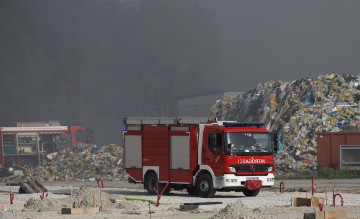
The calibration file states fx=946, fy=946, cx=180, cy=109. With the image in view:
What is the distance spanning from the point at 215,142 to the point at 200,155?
2.54 feet

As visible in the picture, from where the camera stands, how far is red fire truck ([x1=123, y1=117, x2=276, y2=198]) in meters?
27.5

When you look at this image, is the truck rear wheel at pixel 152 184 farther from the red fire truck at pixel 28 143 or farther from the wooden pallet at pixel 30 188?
the red fire truck at pixel 28 143

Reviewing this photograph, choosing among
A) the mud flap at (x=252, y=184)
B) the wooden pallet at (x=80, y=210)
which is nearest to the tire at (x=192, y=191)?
the mud flap at (x=252, y=184)

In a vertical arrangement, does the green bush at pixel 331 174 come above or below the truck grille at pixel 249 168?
below

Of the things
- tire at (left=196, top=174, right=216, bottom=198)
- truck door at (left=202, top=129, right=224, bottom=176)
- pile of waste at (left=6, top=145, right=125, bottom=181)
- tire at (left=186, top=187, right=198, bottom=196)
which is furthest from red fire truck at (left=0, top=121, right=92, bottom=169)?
truck door at (left=202, top=129, right=224, bottom=176)

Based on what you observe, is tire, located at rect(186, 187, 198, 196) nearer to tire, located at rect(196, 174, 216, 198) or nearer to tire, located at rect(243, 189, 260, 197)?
tire, located at rect(196, 174, 216, 198)

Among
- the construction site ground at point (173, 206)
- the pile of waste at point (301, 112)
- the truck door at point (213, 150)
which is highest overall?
the pile of waste at point (301, 112)

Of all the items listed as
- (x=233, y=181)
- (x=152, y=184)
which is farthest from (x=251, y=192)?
(x=152, y=184)

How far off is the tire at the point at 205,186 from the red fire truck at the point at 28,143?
26.4 metres

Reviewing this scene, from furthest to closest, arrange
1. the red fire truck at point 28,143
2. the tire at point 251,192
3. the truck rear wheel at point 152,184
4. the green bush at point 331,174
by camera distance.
Result: the red fire truck at point 28,143 → the green bush at point 331,174 → the truck rear wheel at point 152,184 → the tire at point 251,192

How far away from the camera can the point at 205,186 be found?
91.4 feet

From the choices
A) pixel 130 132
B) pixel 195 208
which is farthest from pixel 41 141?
pixel 195 208

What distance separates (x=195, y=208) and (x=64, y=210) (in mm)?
3092

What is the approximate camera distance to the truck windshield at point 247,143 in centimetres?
2753
